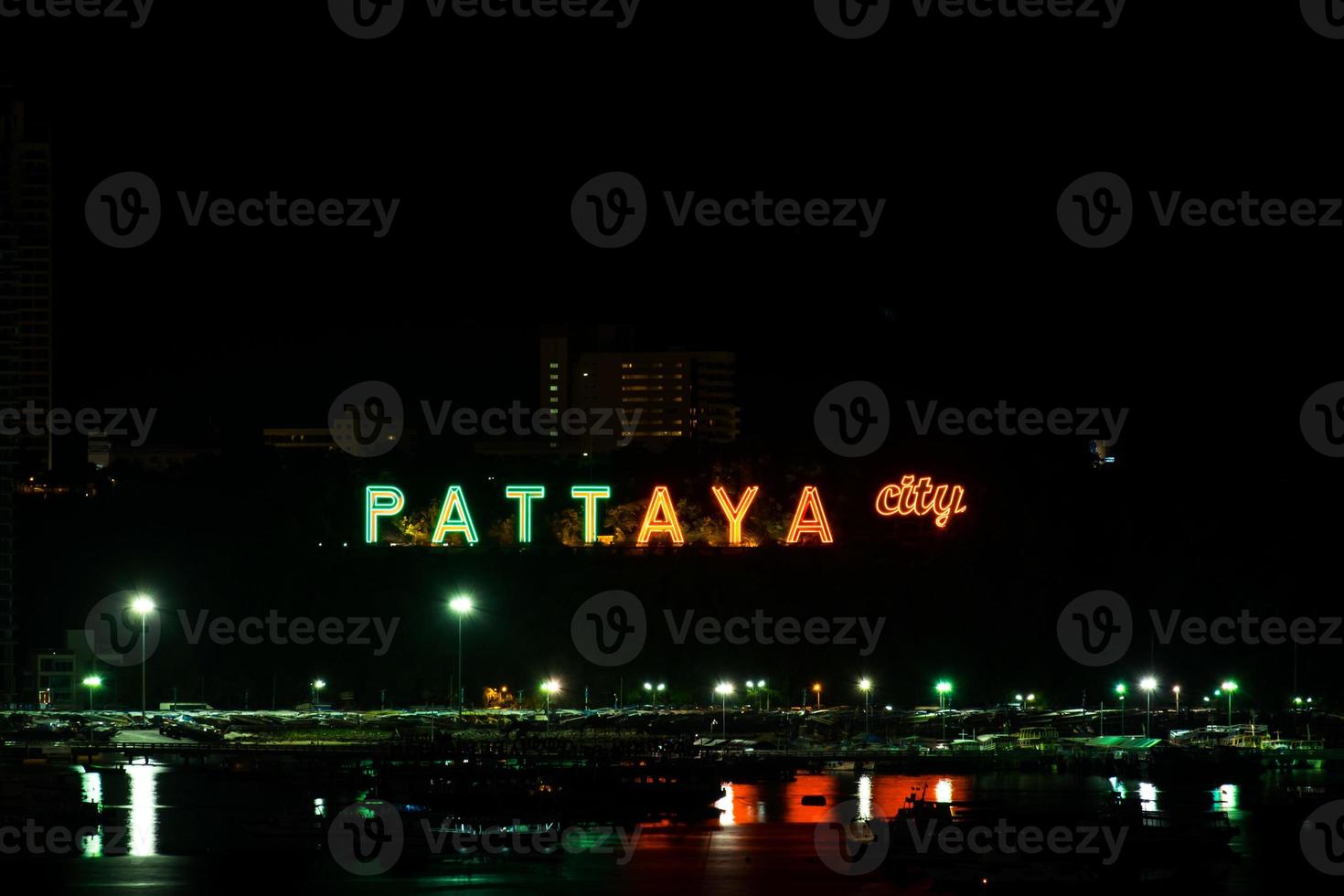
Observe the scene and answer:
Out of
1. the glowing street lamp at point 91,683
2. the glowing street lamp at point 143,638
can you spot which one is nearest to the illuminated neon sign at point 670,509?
the glowing street lamp at point 143,638

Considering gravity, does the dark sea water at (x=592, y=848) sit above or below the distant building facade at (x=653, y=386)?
below

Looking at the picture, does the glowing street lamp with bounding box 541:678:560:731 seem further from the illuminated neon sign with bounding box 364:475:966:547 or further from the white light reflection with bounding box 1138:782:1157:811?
the white light reflection with bounding box 1138:782:1157:811

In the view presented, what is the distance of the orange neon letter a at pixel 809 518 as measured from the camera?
250 ft

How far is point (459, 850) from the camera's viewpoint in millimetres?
38688

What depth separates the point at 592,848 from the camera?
39.4 metres

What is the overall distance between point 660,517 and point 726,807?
30.8 m

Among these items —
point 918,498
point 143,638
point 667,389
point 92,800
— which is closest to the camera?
point 92,800

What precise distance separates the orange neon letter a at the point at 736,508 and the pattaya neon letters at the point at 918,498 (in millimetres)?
5868

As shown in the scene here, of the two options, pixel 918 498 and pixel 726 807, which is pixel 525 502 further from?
pixel 726 807

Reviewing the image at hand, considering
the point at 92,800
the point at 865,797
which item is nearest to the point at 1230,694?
the point at 865,797

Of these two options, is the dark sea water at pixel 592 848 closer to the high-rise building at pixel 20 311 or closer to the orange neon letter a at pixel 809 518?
the orange neon letter a at pixel 809 518

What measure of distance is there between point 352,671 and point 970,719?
26034 millimetres

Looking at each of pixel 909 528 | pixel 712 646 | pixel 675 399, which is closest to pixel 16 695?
pixel 712 646

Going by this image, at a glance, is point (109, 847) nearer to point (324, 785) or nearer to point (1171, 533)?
point (324, 785)
